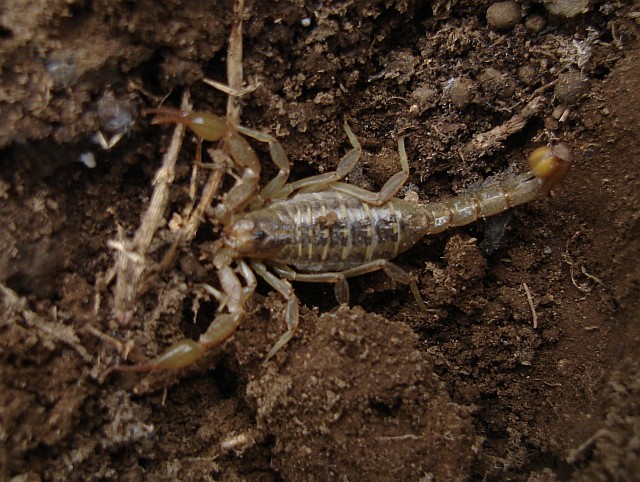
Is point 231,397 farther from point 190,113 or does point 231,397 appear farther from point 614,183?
point 614,183

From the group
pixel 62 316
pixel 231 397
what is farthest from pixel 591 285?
pixel 62 316

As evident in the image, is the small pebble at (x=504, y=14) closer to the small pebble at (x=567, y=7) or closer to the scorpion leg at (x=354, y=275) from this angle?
the small pebble at (x=567, y=7)

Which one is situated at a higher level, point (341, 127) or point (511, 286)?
point (341, 127)

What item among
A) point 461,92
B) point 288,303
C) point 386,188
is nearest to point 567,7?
point 461,92

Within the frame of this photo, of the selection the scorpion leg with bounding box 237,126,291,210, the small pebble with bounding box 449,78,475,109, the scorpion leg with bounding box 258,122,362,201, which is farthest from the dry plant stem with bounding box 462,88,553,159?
the scorpion leg with bounding box 237,126,291,210

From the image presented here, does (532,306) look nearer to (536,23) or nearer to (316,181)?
(316,181)

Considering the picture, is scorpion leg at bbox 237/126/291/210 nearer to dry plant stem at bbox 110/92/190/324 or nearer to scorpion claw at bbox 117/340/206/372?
dry plant stem at bbox 110/92/190/324
